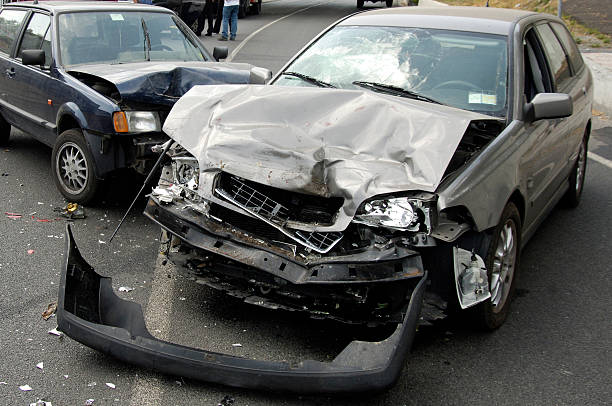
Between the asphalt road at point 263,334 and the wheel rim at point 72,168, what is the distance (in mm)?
276

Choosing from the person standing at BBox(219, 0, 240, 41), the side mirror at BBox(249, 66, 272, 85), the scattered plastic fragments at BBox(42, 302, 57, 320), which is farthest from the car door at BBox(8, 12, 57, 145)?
the person standing at BBox(219, 0, 240, 41)

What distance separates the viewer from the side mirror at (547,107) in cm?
447

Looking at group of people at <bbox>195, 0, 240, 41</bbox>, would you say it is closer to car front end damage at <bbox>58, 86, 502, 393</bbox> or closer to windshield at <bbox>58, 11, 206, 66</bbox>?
windshield at <bbox>58, 11, 206, 66</bbox>

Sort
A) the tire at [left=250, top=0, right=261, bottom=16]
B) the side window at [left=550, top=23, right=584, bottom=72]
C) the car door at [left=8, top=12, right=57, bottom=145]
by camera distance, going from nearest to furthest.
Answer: the side window at [left=550, top=23, right=584, bottom=72], the car door at [left=8, top=12, right=57, bottom=145], the tire at [left=250, top=0, right=261, bottom=16]

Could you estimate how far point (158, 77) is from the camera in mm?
6086

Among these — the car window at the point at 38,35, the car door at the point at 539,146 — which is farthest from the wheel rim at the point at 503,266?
the car window at the point at 38,35

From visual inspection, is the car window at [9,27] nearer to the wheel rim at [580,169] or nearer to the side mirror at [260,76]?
the side mirror at [260,76]

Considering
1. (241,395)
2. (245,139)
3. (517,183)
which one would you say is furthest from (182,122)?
(517,183)

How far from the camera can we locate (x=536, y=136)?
4.64 metres

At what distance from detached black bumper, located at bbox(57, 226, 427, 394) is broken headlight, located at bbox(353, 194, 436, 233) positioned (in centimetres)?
28

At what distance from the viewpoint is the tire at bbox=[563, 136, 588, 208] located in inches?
254

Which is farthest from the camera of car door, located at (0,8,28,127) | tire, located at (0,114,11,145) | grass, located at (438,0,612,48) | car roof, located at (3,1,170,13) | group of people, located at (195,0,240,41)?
group of people, located at (195,0,240,41)

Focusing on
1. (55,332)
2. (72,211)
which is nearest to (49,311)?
(55,332)

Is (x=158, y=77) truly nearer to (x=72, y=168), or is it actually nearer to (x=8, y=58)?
(x=72, y=168)
